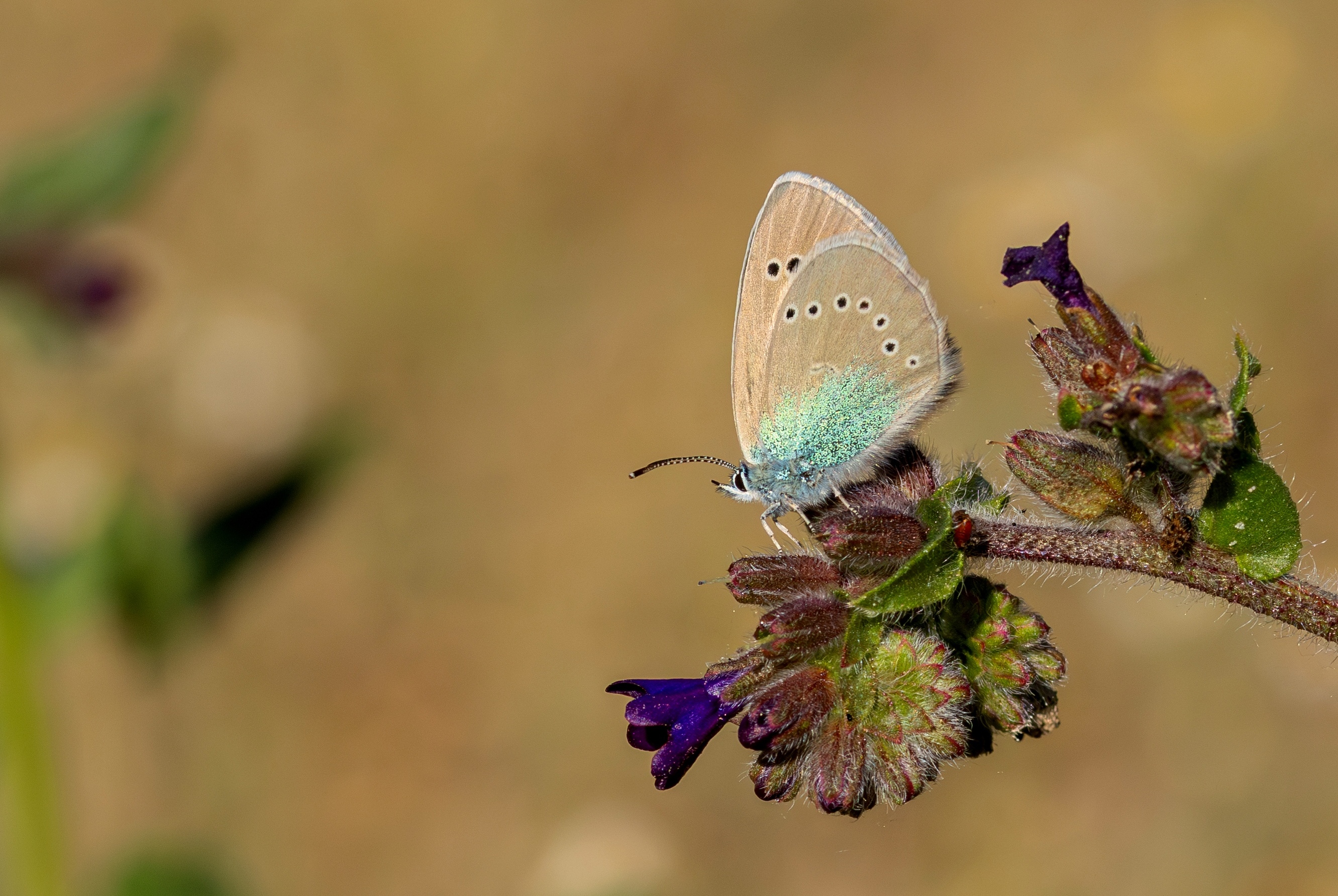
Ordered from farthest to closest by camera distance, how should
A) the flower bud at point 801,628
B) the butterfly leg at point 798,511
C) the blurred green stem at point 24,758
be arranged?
1. the blurred green stem at point 24,758
2. the butterfly leg at point 798,511
3. the flower bud at point 801,628

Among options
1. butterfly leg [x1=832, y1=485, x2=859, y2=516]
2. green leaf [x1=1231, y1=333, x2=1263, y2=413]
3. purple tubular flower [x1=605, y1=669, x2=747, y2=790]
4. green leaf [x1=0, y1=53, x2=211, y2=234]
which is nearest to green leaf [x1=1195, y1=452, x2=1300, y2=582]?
green leaf [x1=1231, y1=333, x2=1263, y2=413]

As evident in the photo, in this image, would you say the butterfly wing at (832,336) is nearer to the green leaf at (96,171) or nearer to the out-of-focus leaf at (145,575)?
the green leaf at (96,171)

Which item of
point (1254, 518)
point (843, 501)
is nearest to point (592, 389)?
point (843, 501)

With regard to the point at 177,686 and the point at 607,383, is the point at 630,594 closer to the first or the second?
the point at 607,383

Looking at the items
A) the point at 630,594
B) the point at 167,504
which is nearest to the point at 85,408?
the point at 167,504

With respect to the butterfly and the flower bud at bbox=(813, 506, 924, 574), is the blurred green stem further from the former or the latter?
the flower bud at bbox=(813, 506, 924, 574)

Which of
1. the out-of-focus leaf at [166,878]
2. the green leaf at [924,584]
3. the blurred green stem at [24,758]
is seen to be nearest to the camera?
the green leaf at [924,584]

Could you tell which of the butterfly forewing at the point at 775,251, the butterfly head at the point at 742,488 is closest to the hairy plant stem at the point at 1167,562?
the butterfly forewing at the point at 775,251
